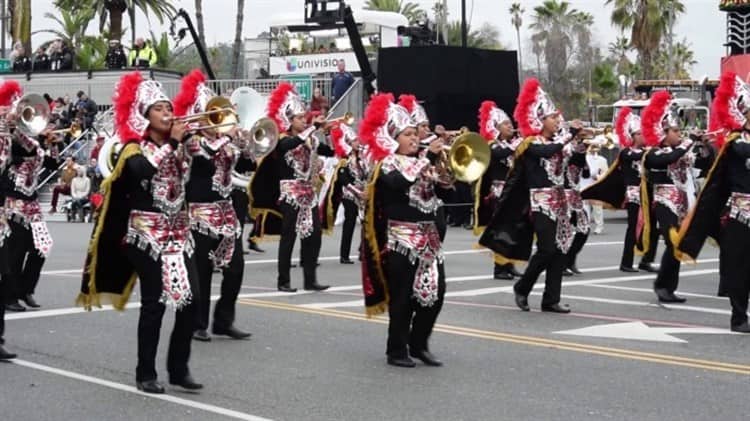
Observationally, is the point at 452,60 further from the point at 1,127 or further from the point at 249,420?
the point at 249,420

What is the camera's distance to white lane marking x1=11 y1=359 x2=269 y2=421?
7.83 m

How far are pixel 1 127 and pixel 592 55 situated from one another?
67.8 metres

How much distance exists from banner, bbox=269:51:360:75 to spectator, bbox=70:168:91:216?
575 centimetres

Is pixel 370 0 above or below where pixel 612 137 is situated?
above

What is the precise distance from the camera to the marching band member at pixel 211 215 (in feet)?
34.3

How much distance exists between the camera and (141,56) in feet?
108

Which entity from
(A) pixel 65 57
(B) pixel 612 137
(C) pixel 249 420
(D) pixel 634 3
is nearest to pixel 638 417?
(C) pixel 249 420

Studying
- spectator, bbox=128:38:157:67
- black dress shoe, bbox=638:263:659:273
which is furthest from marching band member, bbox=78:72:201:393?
spectator, bbox=128:38:157:67

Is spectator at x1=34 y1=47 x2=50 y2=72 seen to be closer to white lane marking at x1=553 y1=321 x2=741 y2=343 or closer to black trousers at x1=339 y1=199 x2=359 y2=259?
black trousers at x1=339 y1=199 x2=359 y2=259

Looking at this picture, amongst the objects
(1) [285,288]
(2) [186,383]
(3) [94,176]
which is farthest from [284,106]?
(3) [94,176]

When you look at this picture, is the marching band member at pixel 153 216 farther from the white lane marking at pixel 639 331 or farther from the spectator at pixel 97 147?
the spectator at pixel 97 147

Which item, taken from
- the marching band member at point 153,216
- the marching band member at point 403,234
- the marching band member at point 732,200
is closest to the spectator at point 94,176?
the marching band member at point 732,200

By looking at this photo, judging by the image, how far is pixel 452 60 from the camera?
85.0 feet

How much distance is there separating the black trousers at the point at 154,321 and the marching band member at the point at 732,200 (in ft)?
16.8
